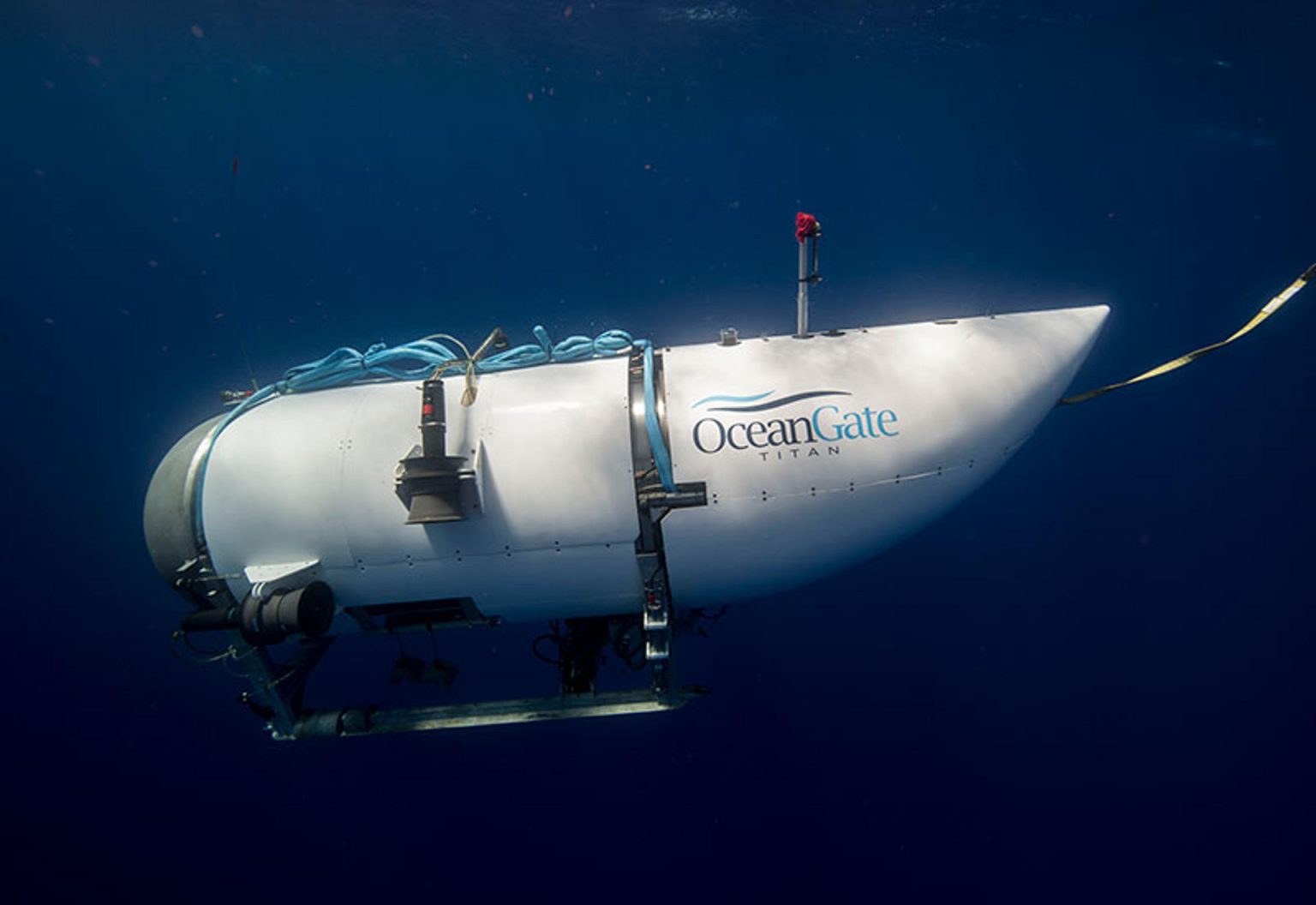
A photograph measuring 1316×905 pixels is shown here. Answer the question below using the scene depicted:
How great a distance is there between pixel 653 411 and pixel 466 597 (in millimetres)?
1307

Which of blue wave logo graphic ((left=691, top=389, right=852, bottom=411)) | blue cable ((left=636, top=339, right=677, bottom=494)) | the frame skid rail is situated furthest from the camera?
the frame skid rail

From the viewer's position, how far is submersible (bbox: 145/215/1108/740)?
2.08 metres

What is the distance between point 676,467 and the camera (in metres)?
2.07

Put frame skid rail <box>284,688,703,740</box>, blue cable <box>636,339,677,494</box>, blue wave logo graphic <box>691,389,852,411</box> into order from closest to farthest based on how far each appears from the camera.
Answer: blue cable <box>636,339,677,494</box>, blue wave logo graphic <box>691,389,852,411</box>, frame skid rail <box>284,688,703,740</box>

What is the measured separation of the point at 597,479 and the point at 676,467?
354 mm

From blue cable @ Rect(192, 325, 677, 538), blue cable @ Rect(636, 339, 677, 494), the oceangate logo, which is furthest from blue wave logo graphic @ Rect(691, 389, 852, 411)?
blue cable @ Rect(192, 325, 677, 538)

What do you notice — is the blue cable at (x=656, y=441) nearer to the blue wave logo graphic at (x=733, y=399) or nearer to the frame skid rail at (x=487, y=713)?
the blue wave logo graphic at (x=733, y=399)

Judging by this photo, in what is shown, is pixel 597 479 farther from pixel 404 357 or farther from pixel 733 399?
pixel 404 357

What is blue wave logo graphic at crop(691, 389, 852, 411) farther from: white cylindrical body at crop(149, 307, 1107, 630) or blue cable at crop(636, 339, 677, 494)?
blue cable at crop(636, 339, 677, 494)

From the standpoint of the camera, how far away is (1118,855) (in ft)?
18.5

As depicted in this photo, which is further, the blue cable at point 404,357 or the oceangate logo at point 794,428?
the blue cable at point 404,357

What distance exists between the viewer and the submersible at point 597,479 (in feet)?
6.81

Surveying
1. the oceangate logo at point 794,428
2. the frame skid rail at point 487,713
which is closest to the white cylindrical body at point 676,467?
the oceangate logo at point 794,428

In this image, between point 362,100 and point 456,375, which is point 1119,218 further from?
point 362,100
